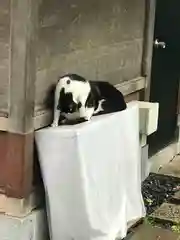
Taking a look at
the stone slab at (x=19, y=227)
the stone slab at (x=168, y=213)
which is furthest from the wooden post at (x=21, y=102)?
the stone slab at (x=168, y=213)

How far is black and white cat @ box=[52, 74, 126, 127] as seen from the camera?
2910 millimetres

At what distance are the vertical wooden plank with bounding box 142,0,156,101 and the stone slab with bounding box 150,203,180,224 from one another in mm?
806

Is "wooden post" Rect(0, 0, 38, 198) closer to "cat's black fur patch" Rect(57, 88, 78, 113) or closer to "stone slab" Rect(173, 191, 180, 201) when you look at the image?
"cat's black fur patch" Rect(57, 88, 78, 113)

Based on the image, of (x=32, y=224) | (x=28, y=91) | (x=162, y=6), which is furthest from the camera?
(x=162, y=6)

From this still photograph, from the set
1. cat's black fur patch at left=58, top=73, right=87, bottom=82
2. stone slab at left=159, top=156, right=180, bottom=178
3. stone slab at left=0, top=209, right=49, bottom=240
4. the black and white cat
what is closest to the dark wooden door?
stone slab at left=159, top=156, right=180, bottom=178

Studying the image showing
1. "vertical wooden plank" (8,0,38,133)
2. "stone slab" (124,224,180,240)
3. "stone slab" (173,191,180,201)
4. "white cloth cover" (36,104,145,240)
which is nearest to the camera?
"vertical wooden plank" (8,0,38,133)

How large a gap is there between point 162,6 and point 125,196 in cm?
178

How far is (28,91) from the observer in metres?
2.71

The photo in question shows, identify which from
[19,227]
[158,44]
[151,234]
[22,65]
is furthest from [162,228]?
[158,44]

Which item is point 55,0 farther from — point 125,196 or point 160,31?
point 160,31

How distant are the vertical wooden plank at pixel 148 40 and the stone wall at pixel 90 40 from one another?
5 cm

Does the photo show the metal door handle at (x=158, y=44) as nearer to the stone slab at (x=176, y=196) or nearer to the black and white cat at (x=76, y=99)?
the stone slab at (x=176, y=196)

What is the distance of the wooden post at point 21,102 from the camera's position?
8.69 ft

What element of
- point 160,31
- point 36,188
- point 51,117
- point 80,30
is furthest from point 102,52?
point 160,31
